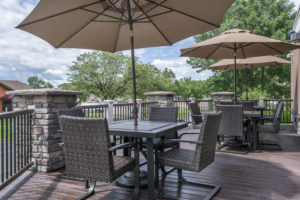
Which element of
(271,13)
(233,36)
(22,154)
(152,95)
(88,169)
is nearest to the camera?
(88,169)

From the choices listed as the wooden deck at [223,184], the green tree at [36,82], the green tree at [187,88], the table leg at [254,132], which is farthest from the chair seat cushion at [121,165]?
the green tree at [36,82]

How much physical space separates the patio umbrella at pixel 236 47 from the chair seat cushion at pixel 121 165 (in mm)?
2779

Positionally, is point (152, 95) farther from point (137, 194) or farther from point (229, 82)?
point (229, 82)

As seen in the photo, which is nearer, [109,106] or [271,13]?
[109,106]

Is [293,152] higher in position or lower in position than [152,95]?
lower

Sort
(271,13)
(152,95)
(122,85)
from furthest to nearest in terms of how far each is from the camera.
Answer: (122,85)
(271,13)
(152,95)

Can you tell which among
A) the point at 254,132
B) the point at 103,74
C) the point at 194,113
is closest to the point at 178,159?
the point at 194,113

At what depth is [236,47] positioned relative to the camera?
5.21 m

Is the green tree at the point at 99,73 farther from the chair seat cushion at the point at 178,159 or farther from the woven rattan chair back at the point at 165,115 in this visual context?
the chair seat cushion at the point at 178,159

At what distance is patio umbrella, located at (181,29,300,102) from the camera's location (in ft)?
13.9

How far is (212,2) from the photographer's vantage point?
2717 mm

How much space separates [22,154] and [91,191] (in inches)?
57.2

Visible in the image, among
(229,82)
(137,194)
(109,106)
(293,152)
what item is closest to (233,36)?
(293,152)

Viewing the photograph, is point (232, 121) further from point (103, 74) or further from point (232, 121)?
point (103, 74)
